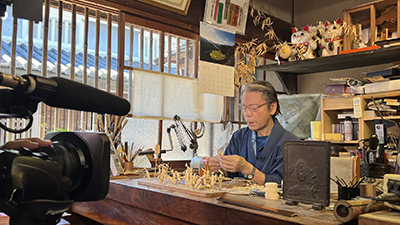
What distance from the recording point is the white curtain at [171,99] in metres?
3.08

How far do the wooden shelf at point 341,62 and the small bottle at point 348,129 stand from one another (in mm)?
617

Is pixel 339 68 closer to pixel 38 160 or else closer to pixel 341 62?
pixel 341 62

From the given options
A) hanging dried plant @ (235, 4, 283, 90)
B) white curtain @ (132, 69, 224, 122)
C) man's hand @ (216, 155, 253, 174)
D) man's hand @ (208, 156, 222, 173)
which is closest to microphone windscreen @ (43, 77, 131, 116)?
man's hand @ (216, 155, 253, 174)

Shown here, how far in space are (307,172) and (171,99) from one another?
7.14 ft

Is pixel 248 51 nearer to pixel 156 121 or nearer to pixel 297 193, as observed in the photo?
pixel 156 121

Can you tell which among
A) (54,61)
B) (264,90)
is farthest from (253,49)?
(54,61)

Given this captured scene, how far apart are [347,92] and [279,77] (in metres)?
1.10

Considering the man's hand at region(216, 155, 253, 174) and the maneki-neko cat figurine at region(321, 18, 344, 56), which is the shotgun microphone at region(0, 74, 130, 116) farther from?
the maneki-neko cat figurine at region(321, 18, 344, 56)

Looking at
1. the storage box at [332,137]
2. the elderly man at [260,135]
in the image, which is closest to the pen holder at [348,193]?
the elderly man at [260,135]

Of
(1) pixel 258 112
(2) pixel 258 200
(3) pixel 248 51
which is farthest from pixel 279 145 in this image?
(3) pixel 248 51

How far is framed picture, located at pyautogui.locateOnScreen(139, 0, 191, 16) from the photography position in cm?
321

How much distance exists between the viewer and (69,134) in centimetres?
73

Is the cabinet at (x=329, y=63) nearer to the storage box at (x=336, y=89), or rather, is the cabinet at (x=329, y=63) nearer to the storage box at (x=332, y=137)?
the storage box at (x=336, y=89)

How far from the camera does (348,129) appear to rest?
350cm
